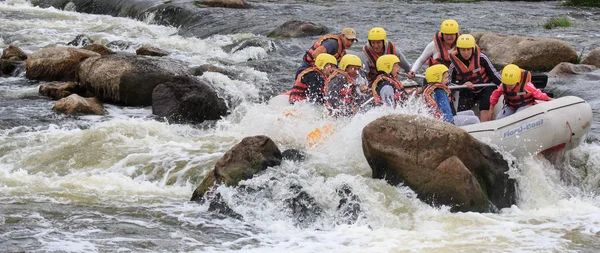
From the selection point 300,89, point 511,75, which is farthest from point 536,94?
point 300,89

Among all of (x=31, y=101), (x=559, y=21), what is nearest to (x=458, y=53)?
(x=31, y=101)

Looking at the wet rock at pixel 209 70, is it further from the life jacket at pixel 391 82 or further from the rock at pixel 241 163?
the rock at pixel 241 163

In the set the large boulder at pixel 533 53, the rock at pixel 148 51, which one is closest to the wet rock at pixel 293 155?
the large boulder at pixel 533 53

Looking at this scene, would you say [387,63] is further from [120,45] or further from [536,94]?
[120,45]

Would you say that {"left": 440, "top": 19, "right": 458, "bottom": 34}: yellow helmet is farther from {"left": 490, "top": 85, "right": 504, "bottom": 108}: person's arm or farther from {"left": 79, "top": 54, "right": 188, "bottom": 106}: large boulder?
{"left": 79, "top": 54, "right": 188, "bottom": 106}: large boulder

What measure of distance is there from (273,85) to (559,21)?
8.68m

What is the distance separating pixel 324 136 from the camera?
33.0 feet

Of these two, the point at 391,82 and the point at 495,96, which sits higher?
the point at 391,82

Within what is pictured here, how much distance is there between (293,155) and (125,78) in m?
4.71

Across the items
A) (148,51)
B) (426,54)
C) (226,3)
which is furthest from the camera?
(226,3)

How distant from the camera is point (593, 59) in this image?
15.2 metres

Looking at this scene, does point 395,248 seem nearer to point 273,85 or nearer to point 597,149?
point 597,149

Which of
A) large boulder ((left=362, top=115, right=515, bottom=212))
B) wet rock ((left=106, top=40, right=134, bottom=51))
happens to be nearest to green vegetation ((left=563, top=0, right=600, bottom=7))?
wet rock ((left=106, top=40, right=134, bottom=51))

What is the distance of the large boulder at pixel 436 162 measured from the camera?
8.39 metres
